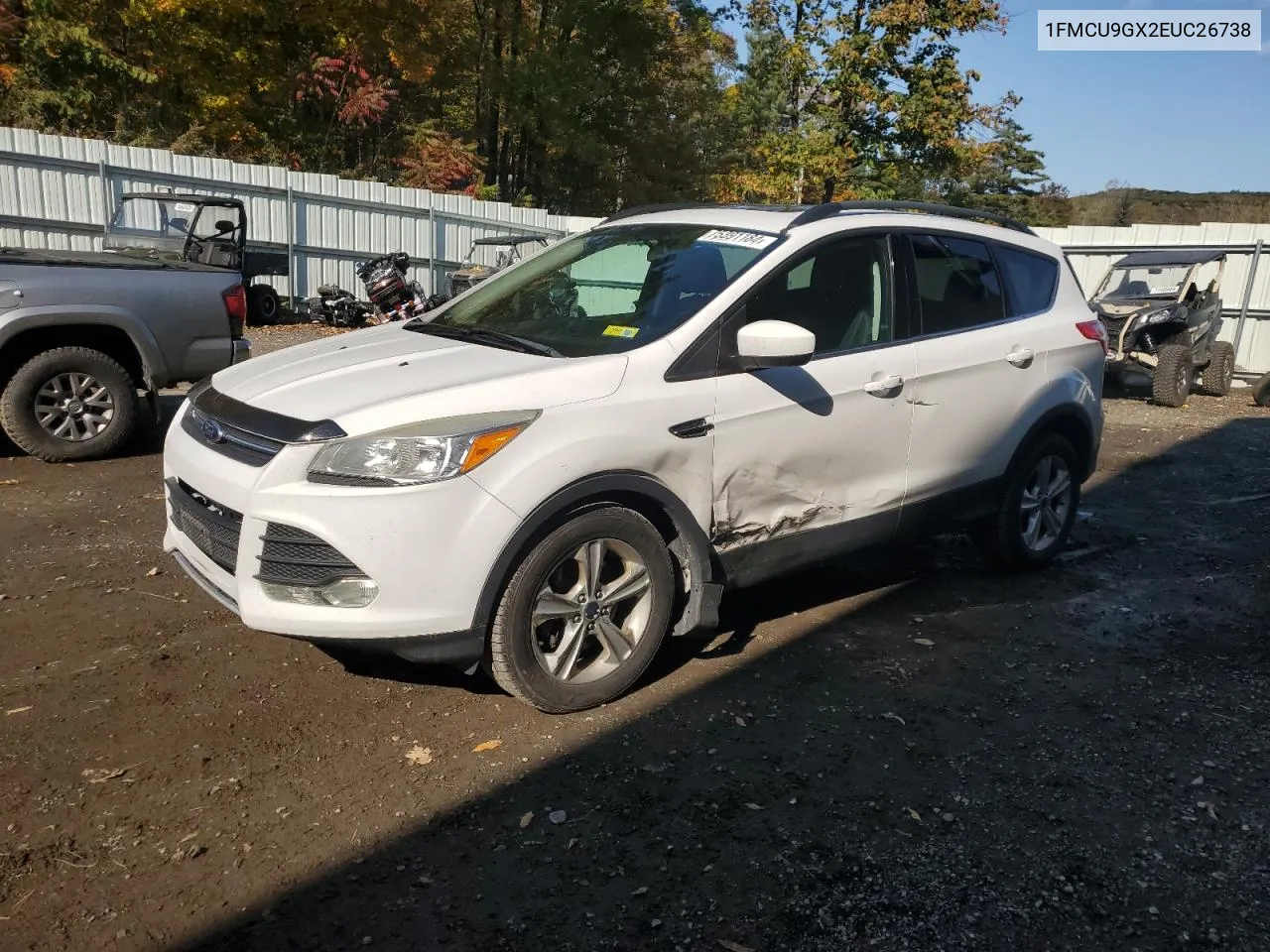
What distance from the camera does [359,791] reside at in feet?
10.1

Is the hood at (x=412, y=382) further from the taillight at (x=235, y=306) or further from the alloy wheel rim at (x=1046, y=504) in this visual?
the taillight at (x=235, y=306)

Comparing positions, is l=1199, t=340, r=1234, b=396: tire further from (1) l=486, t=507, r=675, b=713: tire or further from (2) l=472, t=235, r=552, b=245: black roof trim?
(1) l=486, t=507, r=675, b=713: tire

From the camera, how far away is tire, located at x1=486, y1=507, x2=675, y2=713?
3359mm

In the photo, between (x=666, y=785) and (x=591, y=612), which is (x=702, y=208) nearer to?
(x=591, y=612)

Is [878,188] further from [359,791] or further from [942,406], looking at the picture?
[359,791]

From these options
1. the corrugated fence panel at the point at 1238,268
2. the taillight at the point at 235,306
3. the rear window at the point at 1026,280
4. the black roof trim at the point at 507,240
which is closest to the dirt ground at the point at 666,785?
the rear window at the point at 1026,280

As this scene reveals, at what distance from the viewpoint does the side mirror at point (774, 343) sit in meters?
3.68

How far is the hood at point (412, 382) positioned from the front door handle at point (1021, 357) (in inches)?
93.0

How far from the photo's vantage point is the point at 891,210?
4.69 meters

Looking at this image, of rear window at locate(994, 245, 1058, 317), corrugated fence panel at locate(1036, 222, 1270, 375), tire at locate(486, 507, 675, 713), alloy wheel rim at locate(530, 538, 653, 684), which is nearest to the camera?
tire at locate(486, 507, 675, 713)

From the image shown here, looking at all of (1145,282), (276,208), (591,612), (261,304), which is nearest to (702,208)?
(591,612)

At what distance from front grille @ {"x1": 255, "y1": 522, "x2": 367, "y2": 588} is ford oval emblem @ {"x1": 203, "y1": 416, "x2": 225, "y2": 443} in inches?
19.9

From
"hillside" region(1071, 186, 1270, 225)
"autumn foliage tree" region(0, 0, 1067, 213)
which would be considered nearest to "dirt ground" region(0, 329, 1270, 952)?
"autumn foliage tree" region(0, 0, 1067, 213)

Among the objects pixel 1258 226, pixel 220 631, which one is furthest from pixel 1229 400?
pixel 220 631
